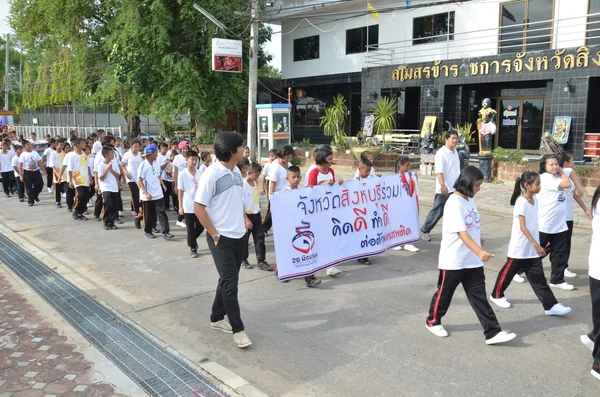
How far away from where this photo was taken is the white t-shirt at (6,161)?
49.8ft

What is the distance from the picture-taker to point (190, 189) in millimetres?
8383

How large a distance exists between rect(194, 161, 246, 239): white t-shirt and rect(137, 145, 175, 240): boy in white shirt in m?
4.83

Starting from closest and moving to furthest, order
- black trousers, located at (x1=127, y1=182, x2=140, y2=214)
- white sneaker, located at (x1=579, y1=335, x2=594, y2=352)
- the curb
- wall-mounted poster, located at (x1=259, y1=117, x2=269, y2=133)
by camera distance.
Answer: the curb
white sneaker, located at (x1=579, y1=335, x2=594, y2=352)
black trousers, located at (x1=127, y1=182, x2=140, y2=214)
wall-mounted poster, located at (x1=259, y1=117, x2=269, y2=133)

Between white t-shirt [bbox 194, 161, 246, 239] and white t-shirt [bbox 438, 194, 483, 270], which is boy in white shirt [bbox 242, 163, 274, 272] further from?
white t-shirt [bbox 438, 194, 483, 270]

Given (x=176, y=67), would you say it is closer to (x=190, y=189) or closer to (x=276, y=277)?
(x=190, y=189)

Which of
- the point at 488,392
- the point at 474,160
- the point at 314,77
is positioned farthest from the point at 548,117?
the point at 488,392

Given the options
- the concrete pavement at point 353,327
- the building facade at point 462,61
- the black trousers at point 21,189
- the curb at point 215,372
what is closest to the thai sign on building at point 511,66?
the building facade at point 462,61

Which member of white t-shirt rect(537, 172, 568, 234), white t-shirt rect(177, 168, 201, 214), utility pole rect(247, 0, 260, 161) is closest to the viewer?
white t-shirt rect(537, 172, 568, 234)

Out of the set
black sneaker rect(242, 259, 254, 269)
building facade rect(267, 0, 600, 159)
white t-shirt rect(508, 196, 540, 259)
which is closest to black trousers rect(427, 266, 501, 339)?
white t-shirt rect(508, 196, 540, 259)

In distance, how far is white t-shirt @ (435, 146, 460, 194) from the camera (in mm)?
8227

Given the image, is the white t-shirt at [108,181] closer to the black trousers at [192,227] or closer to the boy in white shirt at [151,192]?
the boy in white shirt at [151,192]

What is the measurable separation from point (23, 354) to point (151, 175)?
4799 mm

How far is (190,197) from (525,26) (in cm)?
1673

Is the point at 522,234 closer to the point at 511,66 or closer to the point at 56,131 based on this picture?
the point at 511,66
